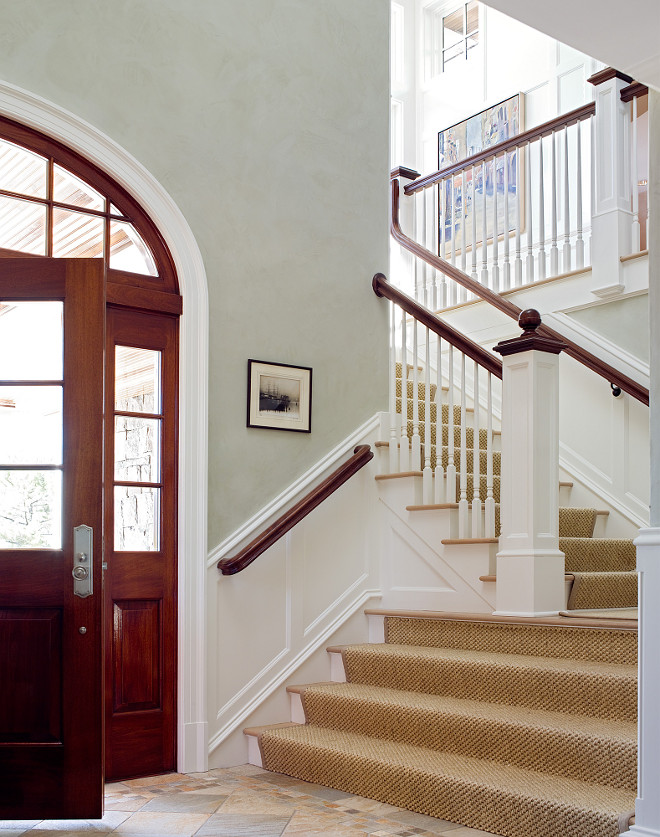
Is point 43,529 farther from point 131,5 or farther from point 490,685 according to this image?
point 131,5

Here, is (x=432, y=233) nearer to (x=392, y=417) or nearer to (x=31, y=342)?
(x=392, y=417)

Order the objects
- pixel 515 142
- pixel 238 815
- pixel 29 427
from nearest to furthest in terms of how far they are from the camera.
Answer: pixel 238 815 < pixel 29 427 < pixel 515 142

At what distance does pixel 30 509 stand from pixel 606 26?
7.94ft

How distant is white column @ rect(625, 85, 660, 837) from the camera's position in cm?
250

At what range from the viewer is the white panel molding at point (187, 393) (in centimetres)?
385

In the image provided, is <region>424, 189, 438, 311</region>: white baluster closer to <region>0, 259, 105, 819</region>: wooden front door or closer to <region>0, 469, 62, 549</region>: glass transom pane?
<region>0, 259, 105, 819</region>: wooden front door

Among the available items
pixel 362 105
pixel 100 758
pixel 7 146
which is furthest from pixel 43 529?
pixel 362 105

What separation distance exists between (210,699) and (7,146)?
2469mm

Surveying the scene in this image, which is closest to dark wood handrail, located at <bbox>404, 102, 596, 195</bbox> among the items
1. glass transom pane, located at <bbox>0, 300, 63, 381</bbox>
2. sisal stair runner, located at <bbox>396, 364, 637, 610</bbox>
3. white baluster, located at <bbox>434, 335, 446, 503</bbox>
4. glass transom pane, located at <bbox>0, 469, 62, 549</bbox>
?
sisal stair runner, located at <bbox>396, 364, 637, 610</bbox>

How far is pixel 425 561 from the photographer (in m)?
4.45

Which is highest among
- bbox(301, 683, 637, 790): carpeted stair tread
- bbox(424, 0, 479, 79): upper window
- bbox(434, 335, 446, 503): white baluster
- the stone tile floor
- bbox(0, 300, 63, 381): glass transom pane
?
bbox(424, 0, 479, 79): upper window

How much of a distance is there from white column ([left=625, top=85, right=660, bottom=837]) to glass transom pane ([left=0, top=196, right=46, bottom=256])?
2416mm

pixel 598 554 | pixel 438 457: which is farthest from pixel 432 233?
pixel 598 554

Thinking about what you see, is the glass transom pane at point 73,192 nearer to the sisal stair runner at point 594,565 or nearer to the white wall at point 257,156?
the white wall at point 257,156
